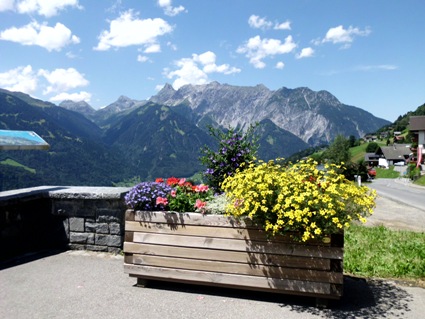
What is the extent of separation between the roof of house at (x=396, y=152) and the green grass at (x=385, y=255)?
115 meters

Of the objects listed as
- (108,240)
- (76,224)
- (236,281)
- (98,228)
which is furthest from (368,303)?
(76,224)

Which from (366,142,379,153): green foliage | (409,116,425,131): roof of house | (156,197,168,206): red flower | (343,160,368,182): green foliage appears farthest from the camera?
(366,142,379,153): green foliage

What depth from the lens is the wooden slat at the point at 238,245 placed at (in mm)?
4480

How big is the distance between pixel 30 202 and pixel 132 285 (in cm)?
315

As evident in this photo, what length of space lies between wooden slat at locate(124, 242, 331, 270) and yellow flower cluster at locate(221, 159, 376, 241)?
0.34 metres

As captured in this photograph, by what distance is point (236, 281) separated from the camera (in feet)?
15.7

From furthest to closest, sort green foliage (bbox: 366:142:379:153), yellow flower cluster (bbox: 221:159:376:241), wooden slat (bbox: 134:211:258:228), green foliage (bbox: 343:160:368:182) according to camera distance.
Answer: green foliage (bbox: 366:142:379:153) → green foliage (bbox: 343:160:368:182) → wooden slat (bbox: 134:211:258:228) → yellow flower cluster (bbox: 221:159:376:241)

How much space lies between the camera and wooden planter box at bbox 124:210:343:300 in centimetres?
451

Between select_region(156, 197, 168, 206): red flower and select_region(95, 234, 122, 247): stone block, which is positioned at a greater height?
select_region(156, 197, 168, 206): red flower

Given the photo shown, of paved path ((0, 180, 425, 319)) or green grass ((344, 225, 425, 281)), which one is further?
green grass ((344, 225, 425, 281))

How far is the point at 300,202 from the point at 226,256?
4.15 ft

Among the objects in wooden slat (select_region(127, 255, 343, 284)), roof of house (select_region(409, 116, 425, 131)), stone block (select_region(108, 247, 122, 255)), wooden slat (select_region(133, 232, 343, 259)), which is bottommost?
stone block (select_region(108, 247, 122, 255))

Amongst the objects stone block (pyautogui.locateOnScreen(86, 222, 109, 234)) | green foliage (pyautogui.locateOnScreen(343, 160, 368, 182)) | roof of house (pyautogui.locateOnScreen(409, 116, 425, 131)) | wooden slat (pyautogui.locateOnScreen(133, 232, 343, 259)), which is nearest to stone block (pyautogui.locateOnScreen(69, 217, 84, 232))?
stone block (pyautogui.locateOnScreen(86, 222, 109, 234))

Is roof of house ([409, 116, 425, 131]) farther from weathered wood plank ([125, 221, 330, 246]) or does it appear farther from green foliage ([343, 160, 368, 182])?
weathered wood plank ([125, 221, 330, 246])
